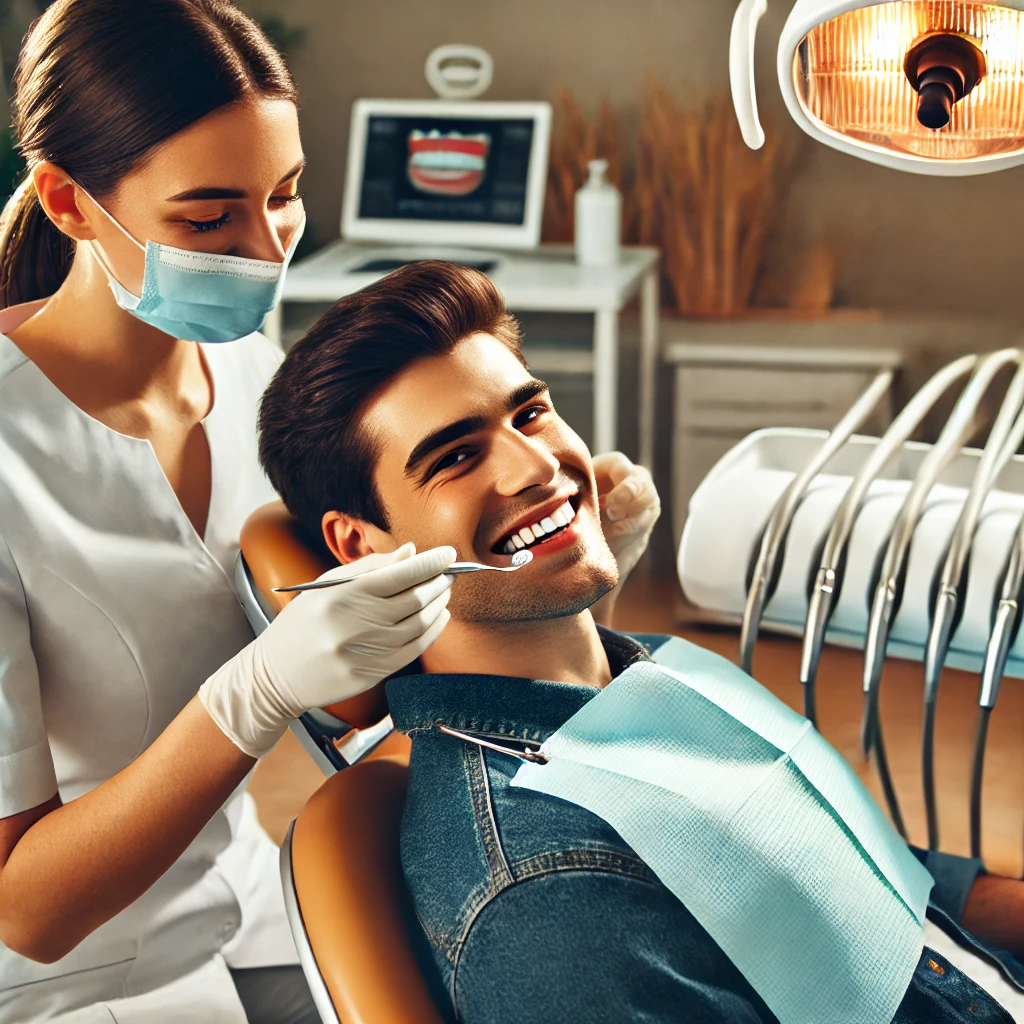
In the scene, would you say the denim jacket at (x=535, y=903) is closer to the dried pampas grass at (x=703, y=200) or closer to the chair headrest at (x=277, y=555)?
the chair headrest at (x=277, y=555)

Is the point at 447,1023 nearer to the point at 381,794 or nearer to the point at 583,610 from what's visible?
the point at 381,794

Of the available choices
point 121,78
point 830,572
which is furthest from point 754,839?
point 121,78

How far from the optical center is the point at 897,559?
4.39 feet

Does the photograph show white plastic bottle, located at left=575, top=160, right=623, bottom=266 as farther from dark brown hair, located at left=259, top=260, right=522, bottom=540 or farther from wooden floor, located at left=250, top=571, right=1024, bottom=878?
dark brown hair, located at left=259, top=260, right=522, bottom=540

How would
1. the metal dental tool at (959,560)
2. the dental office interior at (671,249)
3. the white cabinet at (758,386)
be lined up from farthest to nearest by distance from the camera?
the white cabinet at (758,386), the dental office interior at (671,249), the metal dental tool at (959,560)

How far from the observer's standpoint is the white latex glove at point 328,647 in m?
0.95

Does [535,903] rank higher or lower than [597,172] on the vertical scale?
lower

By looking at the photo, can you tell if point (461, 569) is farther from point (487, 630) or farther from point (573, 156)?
point (573, 156)

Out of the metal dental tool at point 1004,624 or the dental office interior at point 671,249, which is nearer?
the metal dental tool at point 1004,624

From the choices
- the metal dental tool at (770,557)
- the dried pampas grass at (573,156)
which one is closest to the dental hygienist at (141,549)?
the metal dental tool at (770,557)

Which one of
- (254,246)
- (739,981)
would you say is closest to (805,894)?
(739,981)

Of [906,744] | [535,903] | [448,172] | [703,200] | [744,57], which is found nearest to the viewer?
[535,903]

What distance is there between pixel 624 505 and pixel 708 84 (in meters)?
2.11

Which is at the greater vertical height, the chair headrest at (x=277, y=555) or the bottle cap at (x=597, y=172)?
the bottle cap at (x=597, y=172)
